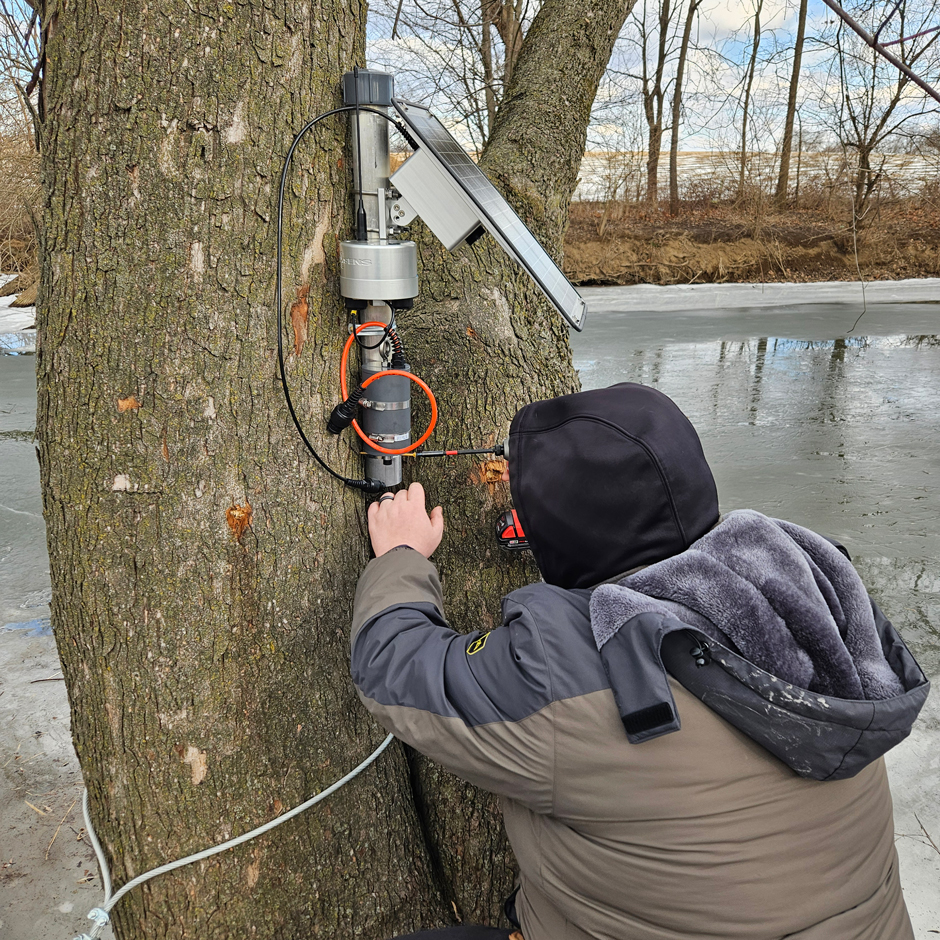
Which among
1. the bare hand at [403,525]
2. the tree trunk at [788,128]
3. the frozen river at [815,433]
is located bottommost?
the frozen river at [815,433]

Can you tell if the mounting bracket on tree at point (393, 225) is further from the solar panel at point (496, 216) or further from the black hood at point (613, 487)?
the black hood at point (613, 487)

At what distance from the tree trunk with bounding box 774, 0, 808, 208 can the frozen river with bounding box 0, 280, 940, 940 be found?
6401 millimetres

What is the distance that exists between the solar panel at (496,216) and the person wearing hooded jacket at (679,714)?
1.04ft

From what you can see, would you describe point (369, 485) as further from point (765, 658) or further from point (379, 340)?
point (765, 658)

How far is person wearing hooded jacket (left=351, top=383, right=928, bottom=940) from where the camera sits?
41.9 inches

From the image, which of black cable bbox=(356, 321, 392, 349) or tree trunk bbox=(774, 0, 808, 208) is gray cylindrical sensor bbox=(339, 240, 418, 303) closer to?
black cable bbox=(356, 321, 392, 349)

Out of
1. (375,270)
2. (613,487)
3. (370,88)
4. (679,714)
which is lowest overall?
(679,714)

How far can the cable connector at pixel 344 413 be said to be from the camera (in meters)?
1.57

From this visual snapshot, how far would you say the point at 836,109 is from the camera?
14898 mm

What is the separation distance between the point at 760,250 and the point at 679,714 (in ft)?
54.4

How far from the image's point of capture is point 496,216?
4.72 feet

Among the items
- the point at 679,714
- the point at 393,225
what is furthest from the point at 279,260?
the point at 679,714

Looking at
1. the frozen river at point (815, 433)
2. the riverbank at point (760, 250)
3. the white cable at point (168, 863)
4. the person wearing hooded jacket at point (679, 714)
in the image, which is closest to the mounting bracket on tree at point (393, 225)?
the person wearing hooded jacket at point (679, 714)

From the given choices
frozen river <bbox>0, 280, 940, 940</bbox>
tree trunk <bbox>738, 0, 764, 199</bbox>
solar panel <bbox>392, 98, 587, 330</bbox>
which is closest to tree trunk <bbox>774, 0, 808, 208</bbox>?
tree trunk <bbox>738, 0, 764, 199</bbox>
